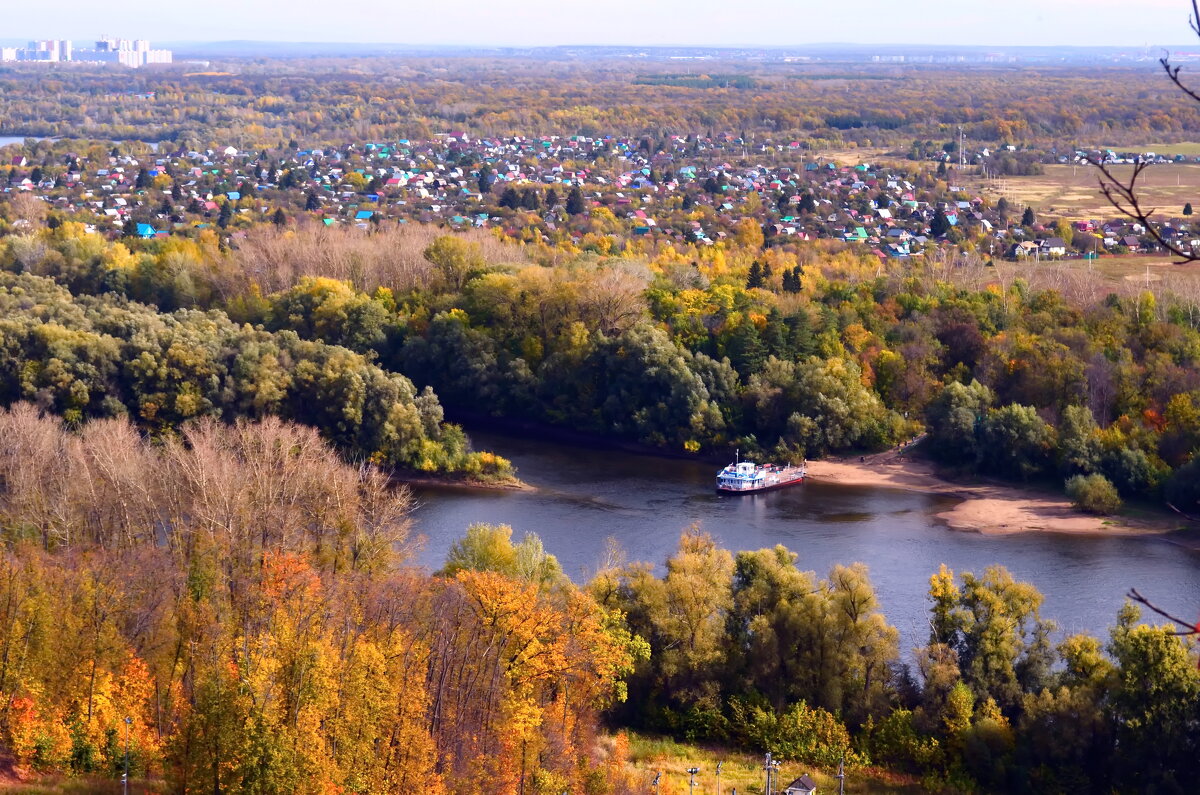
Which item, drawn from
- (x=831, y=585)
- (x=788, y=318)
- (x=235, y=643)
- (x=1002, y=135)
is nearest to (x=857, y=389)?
(x=788, y=318)

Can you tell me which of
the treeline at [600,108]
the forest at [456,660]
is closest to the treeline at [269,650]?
the forest at [456,660]

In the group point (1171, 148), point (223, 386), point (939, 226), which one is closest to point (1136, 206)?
point (223, 386)

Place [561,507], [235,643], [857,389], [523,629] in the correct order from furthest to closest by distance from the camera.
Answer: [857,389] < [561,507] < [523,629] < [235,643]

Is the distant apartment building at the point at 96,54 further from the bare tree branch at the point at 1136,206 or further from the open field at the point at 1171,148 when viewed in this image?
the bare tree branch at the point at 1136,206

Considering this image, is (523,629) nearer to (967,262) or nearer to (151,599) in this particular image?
(151,599)

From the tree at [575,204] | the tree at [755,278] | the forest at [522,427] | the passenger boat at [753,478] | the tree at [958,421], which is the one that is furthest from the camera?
the tree at [575,204]

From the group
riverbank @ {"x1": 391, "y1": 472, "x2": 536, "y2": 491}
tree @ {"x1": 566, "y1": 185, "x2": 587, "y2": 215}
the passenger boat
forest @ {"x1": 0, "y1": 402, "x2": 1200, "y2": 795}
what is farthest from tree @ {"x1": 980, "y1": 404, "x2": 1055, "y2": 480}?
tree @ {"x1": 566, "y1": 185, "x2": 587, "y2": 215}
